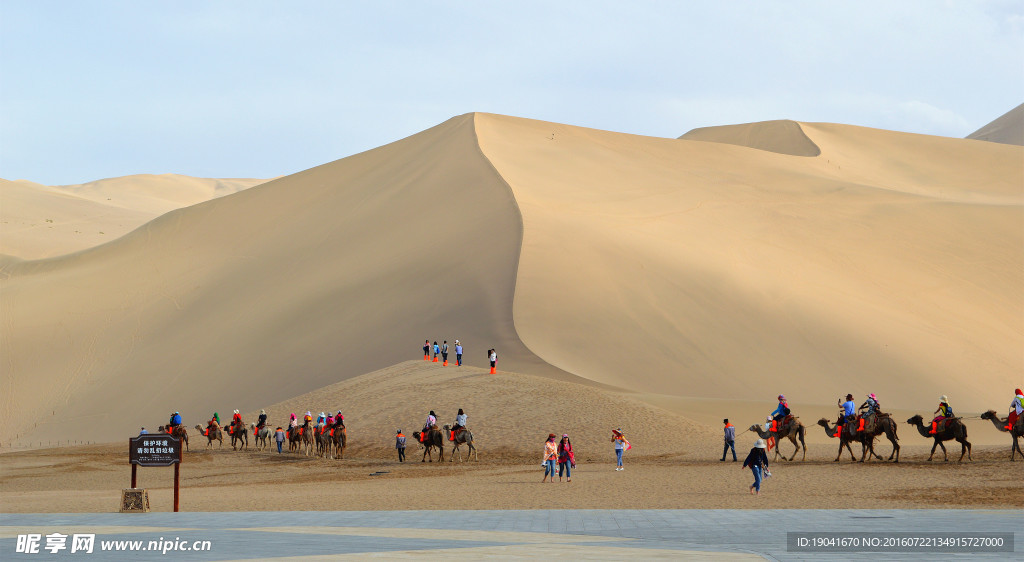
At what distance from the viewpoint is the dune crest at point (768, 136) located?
93438 millimetres

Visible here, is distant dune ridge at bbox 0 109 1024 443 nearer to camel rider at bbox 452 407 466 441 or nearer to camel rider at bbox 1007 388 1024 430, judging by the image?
camel rider at bbox 452 407 466 441

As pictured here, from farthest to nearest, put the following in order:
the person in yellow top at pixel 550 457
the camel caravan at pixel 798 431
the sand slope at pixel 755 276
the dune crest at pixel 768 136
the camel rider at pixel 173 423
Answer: the dune crest at pixel 768 136 < the sand slope at pixel 755 276 < the camel rider at pixel 173 423 < the camel caravan at pixel 798 431 < the person in yellow top at pixel 550 457

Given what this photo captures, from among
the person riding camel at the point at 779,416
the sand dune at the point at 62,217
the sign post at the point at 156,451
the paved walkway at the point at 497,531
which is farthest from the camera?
the sand dune at the point at 62,217

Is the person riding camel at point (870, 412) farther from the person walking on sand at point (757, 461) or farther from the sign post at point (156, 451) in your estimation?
the sign post at point (156, 451)

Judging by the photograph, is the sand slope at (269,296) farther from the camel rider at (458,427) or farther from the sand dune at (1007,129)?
the sand dune at (1007,129)

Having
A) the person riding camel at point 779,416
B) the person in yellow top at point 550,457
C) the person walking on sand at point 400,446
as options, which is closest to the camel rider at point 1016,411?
the person riding camel at point 779,416

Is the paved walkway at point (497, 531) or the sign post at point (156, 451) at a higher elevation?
the sign post at point (156, 451)

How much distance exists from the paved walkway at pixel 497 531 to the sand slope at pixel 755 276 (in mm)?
26145

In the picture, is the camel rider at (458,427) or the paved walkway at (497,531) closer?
the paved walkway at (497,531)

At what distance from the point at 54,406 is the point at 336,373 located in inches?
684

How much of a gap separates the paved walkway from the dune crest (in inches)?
3107

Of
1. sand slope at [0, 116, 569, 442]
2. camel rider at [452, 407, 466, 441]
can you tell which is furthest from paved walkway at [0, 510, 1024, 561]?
sand slope at [0, 116, 569, 442]

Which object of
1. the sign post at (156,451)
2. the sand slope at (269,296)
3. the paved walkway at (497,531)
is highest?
the sand slope at (269,296)

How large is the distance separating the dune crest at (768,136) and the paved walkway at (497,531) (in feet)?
259
